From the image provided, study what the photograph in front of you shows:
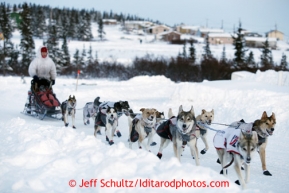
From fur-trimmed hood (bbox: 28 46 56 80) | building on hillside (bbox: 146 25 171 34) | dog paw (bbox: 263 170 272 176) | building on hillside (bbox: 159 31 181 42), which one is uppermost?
building on hillside (bbox: 146 25 171 34)

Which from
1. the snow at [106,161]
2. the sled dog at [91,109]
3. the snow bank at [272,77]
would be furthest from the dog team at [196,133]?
the snow bank at [272,77]

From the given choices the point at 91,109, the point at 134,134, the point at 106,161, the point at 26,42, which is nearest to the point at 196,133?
the point at 134,134

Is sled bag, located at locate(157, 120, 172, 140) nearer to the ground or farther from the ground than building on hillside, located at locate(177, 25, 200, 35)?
Result: nearer to the ground

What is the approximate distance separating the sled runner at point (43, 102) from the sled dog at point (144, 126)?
4.17 m

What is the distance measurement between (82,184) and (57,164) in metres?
0.78

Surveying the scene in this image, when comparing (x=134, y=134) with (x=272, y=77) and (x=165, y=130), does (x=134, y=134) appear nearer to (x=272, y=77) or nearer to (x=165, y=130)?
(x=165, y=130)

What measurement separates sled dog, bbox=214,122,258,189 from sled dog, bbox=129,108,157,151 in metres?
1.77

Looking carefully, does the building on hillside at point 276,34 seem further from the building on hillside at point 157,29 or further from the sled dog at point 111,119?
the sled dog at point 111,119

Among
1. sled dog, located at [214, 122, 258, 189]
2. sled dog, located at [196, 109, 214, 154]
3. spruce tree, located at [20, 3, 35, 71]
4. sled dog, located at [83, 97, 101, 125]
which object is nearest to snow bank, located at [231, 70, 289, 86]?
sled dog, located at [196, 109, 214, 154]

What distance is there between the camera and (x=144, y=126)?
6539 mm

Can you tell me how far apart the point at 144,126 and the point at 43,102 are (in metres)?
4.69

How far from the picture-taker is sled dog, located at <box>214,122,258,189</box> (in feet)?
13.9

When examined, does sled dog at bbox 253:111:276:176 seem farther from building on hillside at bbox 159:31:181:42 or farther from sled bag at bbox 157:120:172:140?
building on hillside at bbox 159:31:181:42

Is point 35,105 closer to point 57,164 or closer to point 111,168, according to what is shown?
point 57,164
